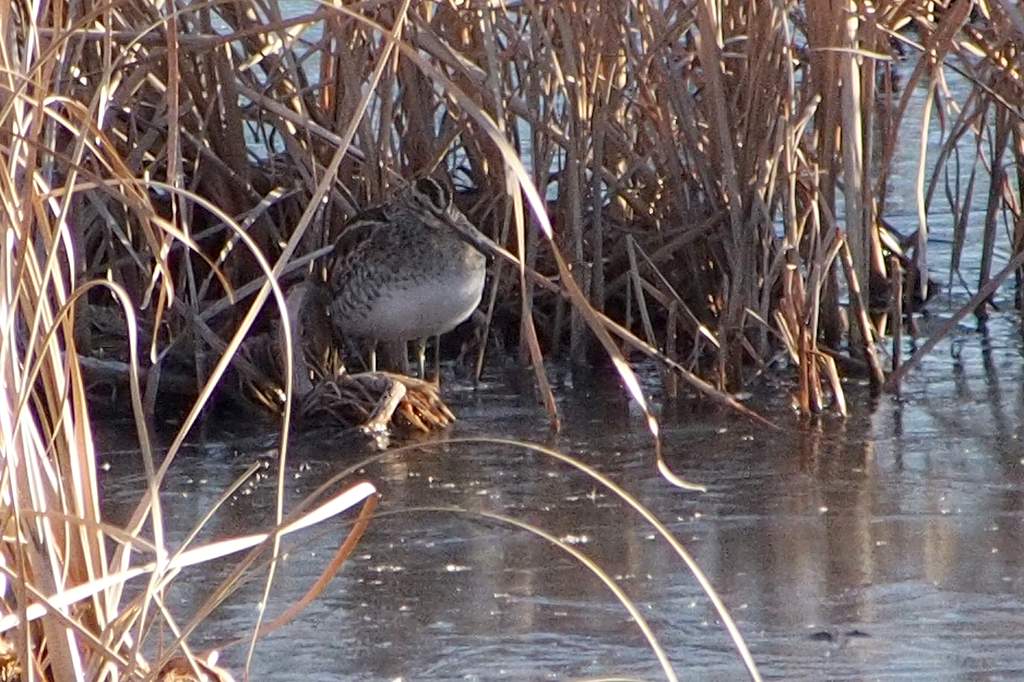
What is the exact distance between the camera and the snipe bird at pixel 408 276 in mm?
5277

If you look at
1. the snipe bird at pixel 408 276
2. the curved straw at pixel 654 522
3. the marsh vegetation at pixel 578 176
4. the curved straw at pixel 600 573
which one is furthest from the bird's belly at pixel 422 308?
the curved straw at pixel 600 573

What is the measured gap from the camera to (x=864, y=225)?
16.3ft

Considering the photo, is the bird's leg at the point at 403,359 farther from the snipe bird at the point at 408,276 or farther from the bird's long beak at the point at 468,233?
the bird's long beak at the point at 468,233

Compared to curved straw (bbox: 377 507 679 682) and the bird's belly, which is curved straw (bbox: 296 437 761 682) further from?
the bird's belly

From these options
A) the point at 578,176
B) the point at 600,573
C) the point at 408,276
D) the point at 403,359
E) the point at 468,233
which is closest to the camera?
the point at 600,573

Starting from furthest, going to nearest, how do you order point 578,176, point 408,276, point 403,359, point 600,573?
point 403,359 < point 408,276 < point 578,176 < point 600,573

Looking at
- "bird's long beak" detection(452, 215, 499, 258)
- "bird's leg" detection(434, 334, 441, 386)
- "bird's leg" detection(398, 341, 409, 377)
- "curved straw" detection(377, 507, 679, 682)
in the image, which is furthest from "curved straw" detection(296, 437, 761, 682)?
"bird's leg" detection(398, 341, 409, 377)

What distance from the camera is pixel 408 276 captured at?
5.43 metres

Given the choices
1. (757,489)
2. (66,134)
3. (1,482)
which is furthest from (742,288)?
(1,482)

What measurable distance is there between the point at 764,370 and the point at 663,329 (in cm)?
57

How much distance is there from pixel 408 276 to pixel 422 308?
0.51ft

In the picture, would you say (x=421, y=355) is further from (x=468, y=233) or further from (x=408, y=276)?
(x=468, y=233)

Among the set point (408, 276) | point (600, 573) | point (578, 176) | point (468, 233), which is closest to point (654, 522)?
point (600, 573)

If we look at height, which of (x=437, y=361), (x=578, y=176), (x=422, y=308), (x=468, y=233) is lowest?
(x=437, y=361)
